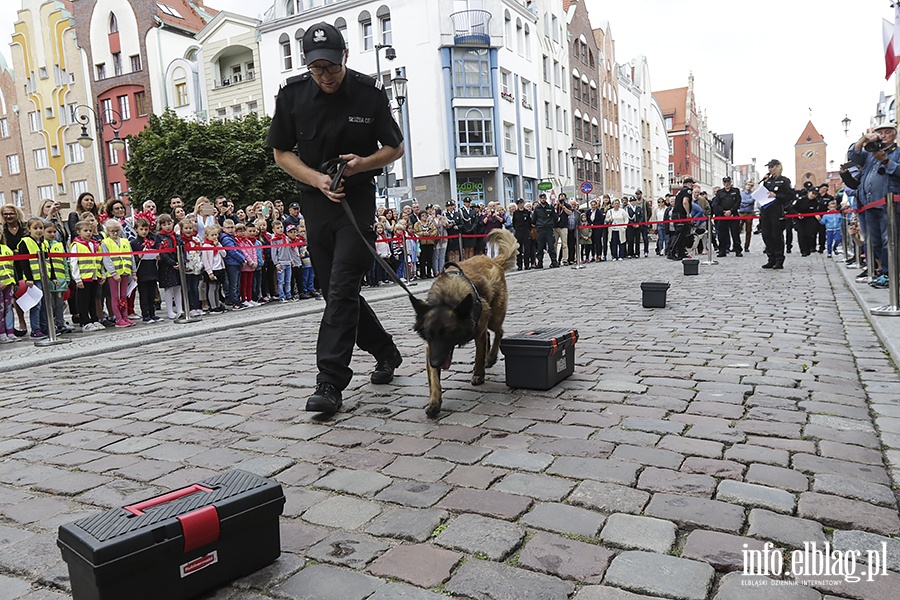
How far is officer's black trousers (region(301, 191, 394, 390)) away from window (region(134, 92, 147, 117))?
174 ft

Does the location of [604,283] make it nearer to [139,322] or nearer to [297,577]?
[139,322]

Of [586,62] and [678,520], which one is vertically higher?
[586,62]

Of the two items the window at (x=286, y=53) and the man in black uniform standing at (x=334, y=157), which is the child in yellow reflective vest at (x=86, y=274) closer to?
the man in black uniform standing at (x=334, y=157)

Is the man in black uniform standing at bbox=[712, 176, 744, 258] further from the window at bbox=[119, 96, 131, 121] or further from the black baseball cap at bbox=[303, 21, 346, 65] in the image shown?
the window at bbox=[119, 96, 131, 121]

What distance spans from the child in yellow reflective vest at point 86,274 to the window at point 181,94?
142 feet

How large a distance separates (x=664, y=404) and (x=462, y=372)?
189 centimetres

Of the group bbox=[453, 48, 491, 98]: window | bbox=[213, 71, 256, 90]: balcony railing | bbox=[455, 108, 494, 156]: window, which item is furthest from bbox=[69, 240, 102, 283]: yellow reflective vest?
bbox=[213, 71, 256, 90]: balcony railing

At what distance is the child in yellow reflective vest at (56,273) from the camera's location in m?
10.1

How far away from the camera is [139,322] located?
464 inches

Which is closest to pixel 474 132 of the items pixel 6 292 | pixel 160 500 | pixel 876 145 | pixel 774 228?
pixel 774 228

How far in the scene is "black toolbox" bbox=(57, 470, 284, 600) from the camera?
199 cm

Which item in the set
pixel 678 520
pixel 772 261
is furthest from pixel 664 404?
pixel 772 261

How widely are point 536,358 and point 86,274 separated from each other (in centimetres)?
869

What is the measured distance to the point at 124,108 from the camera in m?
52.1
